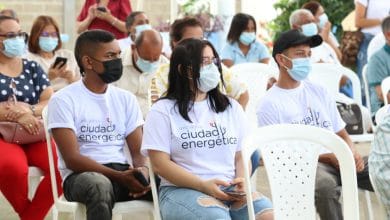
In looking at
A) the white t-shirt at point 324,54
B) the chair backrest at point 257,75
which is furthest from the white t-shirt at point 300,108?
the white t-shirt at point 324,54

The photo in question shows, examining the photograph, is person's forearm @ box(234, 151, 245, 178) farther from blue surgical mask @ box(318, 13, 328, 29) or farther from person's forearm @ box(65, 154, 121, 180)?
blue surgical mask @ box(318, 13, 328, 29)

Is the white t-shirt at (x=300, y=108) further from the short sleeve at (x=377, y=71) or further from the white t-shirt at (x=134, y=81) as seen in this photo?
the short sleeve at (x=377, y=71)

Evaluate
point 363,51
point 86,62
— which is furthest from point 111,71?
point 363,51

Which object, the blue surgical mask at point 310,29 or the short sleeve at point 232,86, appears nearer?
the short sleeve at point 232,86

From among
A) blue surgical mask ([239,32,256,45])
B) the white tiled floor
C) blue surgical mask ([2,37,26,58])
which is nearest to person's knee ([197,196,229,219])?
the white tiled floor

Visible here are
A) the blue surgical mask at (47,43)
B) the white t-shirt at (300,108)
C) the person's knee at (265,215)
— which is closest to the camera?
the person's knee at (265,215)

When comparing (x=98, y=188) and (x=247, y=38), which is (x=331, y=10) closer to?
(x=247, y=38)

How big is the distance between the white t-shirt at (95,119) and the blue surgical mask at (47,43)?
2.03 m

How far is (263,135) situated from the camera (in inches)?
156

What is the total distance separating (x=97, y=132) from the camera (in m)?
4.55

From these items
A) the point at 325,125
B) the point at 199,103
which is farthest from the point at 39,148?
the point at 325,125

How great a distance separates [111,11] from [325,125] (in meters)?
3.79

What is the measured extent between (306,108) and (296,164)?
99 cm

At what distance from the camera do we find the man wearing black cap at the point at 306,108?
183 inches
